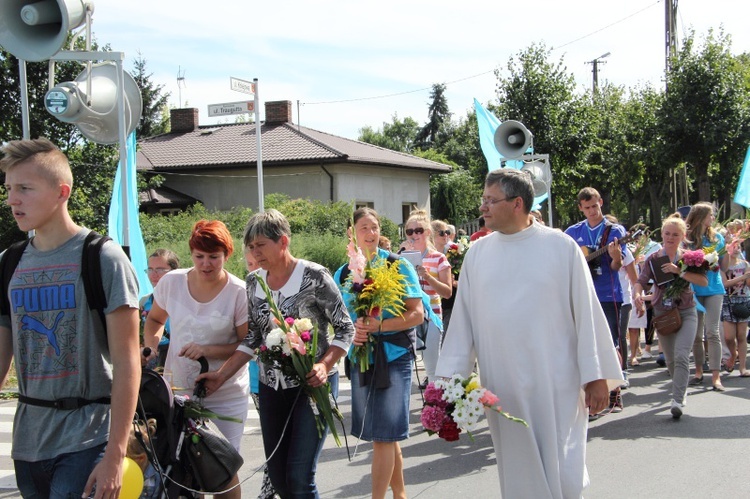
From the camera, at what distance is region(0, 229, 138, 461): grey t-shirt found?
3.07 m

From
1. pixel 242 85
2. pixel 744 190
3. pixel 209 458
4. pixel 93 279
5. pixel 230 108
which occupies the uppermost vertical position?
pixel 242 85

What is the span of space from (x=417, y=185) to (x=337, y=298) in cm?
3556

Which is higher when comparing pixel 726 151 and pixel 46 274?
pixel 726 151

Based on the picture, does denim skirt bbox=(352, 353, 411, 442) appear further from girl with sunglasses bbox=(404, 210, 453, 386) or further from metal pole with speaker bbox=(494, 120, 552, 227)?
metal pole with speaker bbox=(494, 120, 552, 227)

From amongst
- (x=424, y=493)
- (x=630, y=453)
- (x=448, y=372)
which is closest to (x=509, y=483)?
(x=448, y=372)

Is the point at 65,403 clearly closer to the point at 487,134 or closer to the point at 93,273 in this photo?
the point at 93,273

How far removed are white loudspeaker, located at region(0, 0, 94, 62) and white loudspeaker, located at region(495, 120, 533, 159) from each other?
8.03m

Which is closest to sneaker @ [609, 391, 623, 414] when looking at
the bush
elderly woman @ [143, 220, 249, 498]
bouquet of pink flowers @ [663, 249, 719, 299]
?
bouquet of pink flowers @ [663, 249, 719, 299]

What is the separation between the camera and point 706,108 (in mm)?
25828

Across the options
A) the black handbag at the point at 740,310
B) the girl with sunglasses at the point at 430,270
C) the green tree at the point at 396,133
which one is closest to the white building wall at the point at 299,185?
the black handbag at the point at 740,310

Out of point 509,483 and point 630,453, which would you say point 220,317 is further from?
point 630,453

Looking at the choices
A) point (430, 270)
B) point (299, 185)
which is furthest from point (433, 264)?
point (299, 185)

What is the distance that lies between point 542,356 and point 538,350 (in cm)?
4

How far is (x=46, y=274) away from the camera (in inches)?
123
